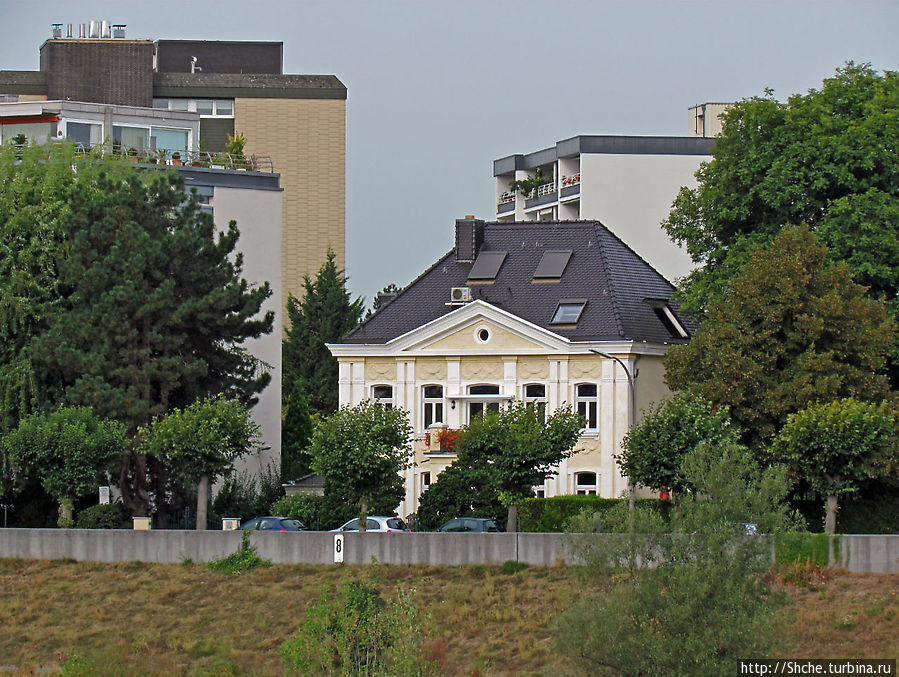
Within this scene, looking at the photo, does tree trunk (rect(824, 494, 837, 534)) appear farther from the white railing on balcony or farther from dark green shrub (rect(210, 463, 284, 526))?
the white railing on balcony

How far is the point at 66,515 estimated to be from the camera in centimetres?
5450

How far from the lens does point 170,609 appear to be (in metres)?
47.6

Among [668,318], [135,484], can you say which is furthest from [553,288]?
[135,484]

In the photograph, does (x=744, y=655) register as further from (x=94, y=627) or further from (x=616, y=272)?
(x=616, y=272)

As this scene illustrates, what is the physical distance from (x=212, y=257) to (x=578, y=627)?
30633 mm

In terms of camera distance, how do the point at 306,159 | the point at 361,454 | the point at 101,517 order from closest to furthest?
the point at 361,454 → the point at 101,517 → the point at 306,159

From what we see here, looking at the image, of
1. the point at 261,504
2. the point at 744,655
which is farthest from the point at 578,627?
the point at 261,504

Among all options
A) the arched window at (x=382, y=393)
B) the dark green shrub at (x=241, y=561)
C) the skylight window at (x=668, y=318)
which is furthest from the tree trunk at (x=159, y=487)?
the skylight window at (x=668, y=318)

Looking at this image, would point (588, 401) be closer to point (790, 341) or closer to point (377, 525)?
point (790, 341)

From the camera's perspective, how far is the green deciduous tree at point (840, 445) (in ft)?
159

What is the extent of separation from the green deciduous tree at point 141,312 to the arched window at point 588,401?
10.9m

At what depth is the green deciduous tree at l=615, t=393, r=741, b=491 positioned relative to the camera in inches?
1980

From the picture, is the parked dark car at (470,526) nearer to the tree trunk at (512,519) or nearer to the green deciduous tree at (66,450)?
the tree trunk at (512,519)

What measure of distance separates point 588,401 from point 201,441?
578 inches
